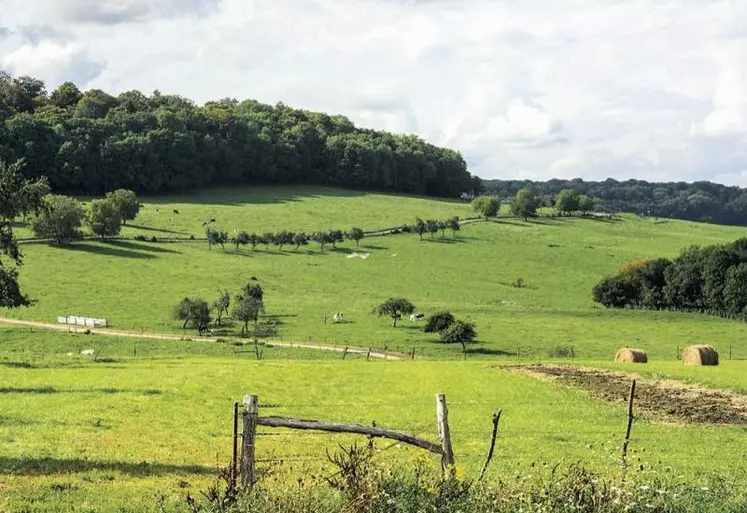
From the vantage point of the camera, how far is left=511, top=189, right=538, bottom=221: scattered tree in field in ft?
544

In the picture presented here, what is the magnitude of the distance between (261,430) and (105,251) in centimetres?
9082

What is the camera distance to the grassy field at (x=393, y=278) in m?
77.4

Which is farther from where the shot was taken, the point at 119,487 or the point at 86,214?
the point at 86,214

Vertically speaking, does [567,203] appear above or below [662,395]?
above

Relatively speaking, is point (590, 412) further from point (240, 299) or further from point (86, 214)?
point (86, 214)

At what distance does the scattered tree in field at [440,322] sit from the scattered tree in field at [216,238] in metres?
54.4

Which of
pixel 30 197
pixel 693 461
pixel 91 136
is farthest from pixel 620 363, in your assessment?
pixel 91 136

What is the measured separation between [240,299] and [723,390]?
51.6 m

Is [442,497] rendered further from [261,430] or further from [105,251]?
[105,251]

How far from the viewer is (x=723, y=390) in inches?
1566

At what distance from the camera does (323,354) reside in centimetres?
6481

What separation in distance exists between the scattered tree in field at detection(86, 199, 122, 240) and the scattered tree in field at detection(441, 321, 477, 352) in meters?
64.7

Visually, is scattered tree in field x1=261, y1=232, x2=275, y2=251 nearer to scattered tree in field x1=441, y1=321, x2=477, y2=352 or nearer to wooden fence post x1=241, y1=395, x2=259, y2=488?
scattered tree in field x1=441, y1=321, x2=477, y2=352

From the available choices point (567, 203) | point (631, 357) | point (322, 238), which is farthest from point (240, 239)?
point (567, 203)
